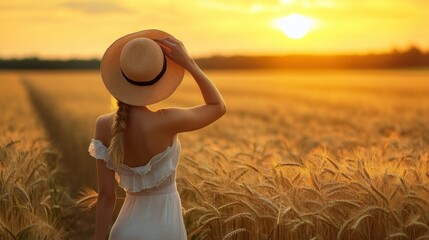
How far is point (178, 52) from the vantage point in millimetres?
4031

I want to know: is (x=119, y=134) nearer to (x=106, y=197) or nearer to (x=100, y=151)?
(x=100, y=151)

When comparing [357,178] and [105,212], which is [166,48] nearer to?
[105,212]

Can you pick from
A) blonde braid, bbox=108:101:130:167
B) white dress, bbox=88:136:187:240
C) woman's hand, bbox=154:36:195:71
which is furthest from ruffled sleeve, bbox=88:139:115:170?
woman's hand, bbox=154:36:195:71

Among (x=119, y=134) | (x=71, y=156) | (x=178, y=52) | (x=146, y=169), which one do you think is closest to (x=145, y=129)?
(x=119, y=134)

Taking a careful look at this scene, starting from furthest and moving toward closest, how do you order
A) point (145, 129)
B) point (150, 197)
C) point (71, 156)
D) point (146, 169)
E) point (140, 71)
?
point (71, 156)
point (150, 197)
point (146, 169)
point (145, 129)
point (140, 71)

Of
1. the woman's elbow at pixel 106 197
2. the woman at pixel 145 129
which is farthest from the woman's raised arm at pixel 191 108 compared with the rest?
the woman's elbow at pixel 106 197

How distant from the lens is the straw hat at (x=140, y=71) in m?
3.96

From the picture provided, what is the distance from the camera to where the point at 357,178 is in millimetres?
4930

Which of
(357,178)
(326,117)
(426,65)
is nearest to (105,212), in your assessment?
(357,178)

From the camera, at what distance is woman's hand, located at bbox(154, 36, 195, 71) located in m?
4.03

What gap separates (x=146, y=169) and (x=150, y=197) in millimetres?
217

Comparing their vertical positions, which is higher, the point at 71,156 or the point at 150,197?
the point at 150,197

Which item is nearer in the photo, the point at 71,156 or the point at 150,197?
the point at 150,197

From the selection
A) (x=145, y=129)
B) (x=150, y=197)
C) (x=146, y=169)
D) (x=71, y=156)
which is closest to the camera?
(x=145, y=129)
